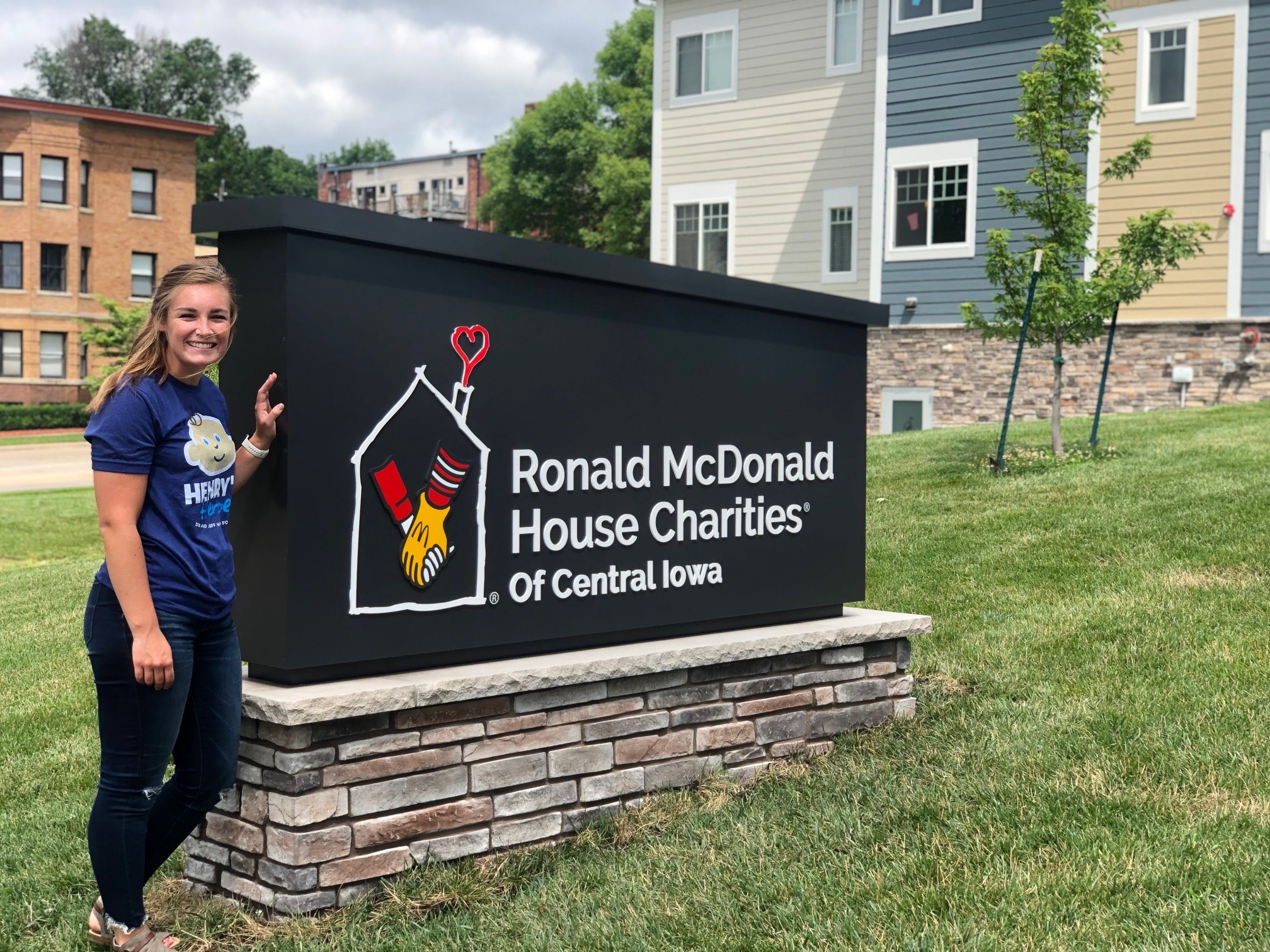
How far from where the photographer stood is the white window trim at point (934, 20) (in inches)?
808

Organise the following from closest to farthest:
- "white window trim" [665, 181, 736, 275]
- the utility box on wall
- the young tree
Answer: the utility box on wall
the young tree
"white window trim" [665, 181, 736, 275]

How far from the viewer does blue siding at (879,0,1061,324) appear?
20219 millimetres

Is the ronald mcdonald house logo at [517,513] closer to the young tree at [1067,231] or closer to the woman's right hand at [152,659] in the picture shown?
the woman's right hand at [152,659]

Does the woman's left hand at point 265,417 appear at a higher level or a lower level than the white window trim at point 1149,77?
lower

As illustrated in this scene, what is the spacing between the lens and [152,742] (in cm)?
360

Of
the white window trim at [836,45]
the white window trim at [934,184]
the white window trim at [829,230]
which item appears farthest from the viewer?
the white window trim at [829,230]

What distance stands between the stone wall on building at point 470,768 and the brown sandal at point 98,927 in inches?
16.9

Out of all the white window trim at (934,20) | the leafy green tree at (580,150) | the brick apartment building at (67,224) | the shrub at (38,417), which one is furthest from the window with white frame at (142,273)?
the white window trim at (934,20)

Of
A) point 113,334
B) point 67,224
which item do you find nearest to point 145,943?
point 113,334

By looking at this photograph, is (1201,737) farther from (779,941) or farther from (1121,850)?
(779,941)

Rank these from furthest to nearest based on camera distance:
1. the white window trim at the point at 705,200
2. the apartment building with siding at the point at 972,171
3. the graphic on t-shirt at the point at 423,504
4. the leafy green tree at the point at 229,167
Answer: the leafy green tree at the point at 229,167, the white window trim at the point at 705,200, the apartment building with siding at the point at 972,171, the graphic on t-shirt at the point at 423,504

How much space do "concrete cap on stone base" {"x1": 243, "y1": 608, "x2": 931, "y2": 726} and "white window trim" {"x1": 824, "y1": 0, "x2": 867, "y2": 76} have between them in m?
18.1

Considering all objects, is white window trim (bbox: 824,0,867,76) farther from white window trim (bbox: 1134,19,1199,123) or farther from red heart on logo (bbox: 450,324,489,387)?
red heart on logo (bbox: 450,324,489,387)

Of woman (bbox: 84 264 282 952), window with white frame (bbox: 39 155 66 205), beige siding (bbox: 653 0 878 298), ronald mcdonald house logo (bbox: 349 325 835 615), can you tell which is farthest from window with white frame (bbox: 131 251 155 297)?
woman (bbox: 84 264 282 952)
